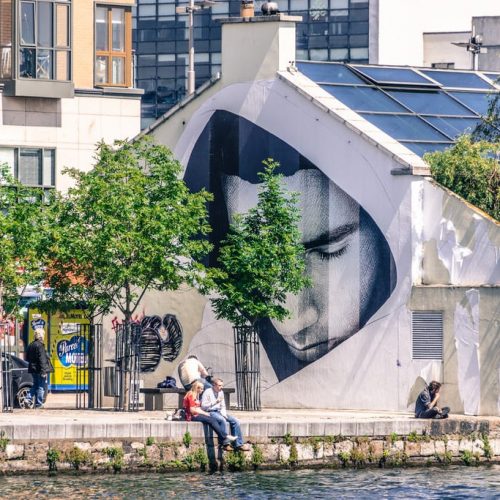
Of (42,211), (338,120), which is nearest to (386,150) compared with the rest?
(338,120)

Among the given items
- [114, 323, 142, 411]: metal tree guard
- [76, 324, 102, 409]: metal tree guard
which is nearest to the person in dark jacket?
[76, 324, 102, 409]: metal tree guard

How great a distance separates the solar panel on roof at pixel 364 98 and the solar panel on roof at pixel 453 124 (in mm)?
868

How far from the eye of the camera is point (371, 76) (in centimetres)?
4462

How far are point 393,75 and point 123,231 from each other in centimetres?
1090

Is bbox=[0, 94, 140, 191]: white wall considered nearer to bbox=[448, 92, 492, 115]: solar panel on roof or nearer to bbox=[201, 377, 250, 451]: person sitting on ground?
bbox=[448, 92, 492, 115]: solar panel on roof

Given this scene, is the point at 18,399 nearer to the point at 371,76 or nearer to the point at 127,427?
the point at 127,427

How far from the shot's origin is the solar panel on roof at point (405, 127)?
136 feet

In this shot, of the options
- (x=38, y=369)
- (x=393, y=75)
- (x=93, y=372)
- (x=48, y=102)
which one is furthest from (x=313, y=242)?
(x=48, y=102)

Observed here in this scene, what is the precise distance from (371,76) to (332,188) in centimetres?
536

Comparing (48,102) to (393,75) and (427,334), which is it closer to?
(393,75)

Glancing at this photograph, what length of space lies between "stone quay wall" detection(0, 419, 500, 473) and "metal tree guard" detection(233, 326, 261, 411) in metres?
5.03

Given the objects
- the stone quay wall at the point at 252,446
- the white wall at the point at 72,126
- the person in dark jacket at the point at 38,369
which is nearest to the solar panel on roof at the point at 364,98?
the person in dark jacket at the point at 38,369

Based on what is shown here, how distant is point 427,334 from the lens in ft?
125

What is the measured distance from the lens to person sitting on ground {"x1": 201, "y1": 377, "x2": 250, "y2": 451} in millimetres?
33000
